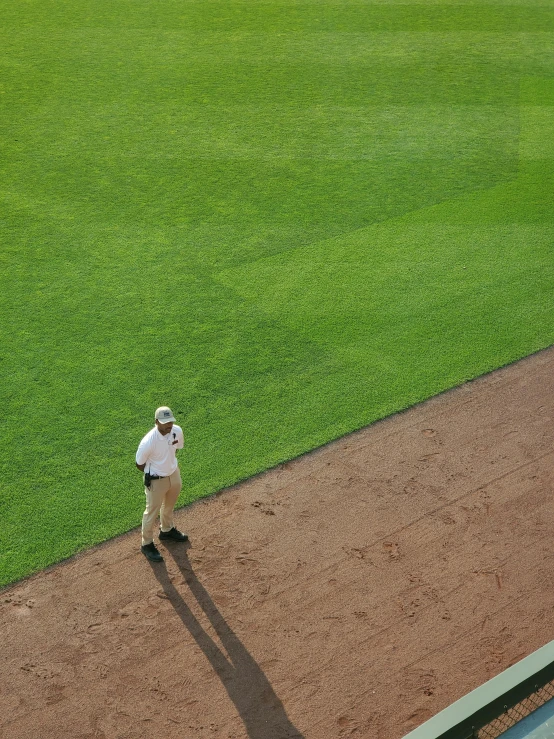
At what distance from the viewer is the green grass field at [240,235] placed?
316 inches

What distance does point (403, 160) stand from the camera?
43.3 ft

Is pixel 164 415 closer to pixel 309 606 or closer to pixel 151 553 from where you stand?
pixel 151 553

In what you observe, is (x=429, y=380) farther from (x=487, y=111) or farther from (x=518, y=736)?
(x=487, y=111)

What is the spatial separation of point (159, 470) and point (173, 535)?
78cm

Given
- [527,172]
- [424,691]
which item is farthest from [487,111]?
[424,691]

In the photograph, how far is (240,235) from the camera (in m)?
11.2

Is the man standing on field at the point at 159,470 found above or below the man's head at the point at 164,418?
below

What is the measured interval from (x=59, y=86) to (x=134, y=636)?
38.9ft

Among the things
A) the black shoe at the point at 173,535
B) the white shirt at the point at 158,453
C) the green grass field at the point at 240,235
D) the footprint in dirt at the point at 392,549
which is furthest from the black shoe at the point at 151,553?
the footprint in dirt at the point at 392,549

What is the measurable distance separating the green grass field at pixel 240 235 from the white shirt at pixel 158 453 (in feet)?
3.03

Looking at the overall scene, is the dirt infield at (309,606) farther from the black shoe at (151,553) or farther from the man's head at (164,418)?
the man's head at (164,418)

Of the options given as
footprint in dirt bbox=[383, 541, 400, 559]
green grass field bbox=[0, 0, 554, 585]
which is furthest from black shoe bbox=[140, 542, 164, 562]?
footprint in dirt bbox=[383, 541, 400, 559]

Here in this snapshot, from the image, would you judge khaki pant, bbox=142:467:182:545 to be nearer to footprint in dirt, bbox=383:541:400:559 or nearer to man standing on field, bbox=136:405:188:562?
man standing on field, bbox=136:405:188:562

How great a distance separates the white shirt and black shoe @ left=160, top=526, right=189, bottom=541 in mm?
686
